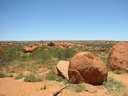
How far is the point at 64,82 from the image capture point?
12930mm

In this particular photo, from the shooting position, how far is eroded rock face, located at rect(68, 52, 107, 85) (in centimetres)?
1268

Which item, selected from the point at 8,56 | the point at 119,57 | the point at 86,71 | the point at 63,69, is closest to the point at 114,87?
the point at 86,71

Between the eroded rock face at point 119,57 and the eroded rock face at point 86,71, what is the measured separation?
439 centimetres

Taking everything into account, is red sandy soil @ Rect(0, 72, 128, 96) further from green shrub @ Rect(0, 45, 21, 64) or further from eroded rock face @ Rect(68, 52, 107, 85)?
green shrub @ Rect(0, 45, 21, 64)

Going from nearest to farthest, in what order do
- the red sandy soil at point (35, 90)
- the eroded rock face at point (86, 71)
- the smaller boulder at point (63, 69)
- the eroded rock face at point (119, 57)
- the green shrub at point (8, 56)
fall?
the red sandy soil at point (35, 90), the eroded rock face at point (86, 71), the smaller boulder at point (63, 69), the eroded rock face at point (119, 57), the green shrub at point (8, 56)

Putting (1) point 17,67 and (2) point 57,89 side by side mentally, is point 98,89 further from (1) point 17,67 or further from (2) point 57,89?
(1) point 17,67

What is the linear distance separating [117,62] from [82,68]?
17.4 ft

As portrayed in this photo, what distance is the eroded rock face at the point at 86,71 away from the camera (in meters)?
12.7

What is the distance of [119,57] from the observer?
1727cm

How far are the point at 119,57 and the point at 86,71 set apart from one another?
17.6ft

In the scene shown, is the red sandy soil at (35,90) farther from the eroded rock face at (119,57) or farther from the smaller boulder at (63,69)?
the eroded rock face at (119,57)

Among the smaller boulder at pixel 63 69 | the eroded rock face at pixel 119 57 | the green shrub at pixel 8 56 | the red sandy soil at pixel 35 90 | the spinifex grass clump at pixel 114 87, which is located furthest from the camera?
the green shrub at pixel 8 56

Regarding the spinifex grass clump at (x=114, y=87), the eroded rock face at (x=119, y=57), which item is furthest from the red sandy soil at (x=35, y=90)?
the eroded rock face at (x=119, y=57)

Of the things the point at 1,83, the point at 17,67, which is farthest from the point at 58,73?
the point at 17,67
